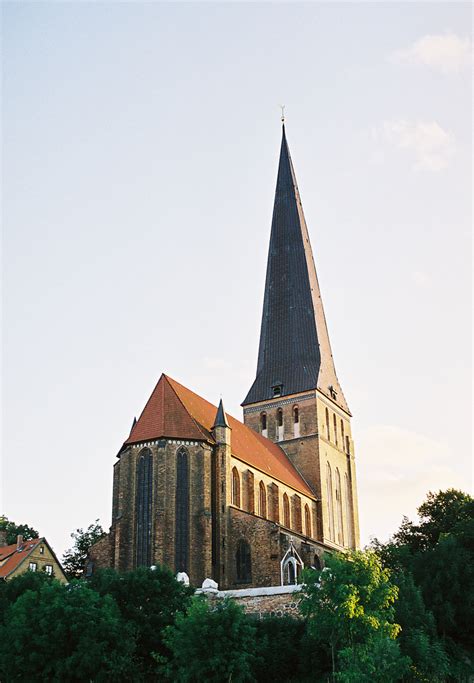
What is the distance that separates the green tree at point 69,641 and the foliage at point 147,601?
2.97 ft

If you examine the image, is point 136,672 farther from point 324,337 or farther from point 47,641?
point 324,337

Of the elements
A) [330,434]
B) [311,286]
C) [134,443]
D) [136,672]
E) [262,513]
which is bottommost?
[136,672]

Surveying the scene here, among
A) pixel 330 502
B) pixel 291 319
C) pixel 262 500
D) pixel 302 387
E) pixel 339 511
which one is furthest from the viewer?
pixel 291 319

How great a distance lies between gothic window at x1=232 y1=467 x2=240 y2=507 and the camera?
43156 mm

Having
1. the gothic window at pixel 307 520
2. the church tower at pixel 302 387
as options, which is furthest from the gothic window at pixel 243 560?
the church tower at pixel 302 387

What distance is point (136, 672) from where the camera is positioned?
24.6m

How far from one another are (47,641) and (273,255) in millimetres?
42047

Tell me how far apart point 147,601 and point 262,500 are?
2076cm


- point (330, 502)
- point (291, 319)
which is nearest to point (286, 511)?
point (330, 502)

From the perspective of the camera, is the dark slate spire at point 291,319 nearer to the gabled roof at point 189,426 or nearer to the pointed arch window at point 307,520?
the gabled roof at point 189,426

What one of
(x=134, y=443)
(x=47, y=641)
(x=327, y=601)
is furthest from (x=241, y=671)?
(x=134, y=443)

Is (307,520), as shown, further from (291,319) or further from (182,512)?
(182,512)

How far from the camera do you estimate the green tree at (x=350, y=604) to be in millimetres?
21734

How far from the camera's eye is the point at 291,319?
59.3 metres
